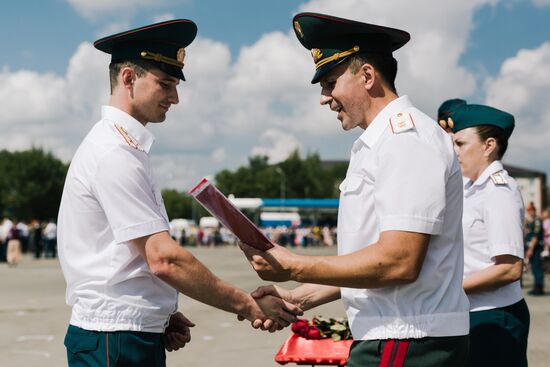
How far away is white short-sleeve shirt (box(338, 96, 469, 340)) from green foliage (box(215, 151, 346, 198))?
301 ft

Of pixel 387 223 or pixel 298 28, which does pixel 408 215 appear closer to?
pixel 387 223

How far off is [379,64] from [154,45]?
3.71 ft

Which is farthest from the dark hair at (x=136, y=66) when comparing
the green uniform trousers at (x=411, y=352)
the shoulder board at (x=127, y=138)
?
the green uniform trousers at (x=411, y=352)

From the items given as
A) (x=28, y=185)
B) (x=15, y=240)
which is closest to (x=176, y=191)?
(x=28, y=185)

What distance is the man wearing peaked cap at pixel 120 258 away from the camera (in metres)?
2.71

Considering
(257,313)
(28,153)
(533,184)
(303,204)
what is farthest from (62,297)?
(533,184)

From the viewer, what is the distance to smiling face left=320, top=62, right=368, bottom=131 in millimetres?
2457

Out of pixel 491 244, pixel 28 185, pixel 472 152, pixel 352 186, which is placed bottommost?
pixel 491 244

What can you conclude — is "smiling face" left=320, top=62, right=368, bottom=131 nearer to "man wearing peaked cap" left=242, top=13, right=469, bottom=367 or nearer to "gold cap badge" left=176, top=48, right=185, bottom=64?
"man wearing peaked cap" left=242, top=13, right=469, bottom=367

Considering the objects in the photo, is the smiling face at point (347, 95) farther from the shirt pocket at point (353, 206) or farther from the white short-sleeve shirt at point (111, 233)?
the white short-sleeve shirt at point (111, 233)

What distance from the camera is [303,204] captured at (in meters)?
63.9

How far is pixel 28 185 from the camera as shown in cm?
6644

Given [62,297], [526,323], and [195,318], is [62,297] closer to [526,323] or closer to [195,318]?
[195,318]

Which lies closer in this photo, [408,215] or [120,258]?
[408,215]
